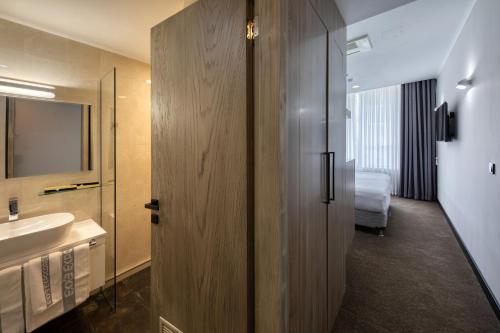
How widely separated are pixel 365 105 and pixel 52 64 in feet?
20.6

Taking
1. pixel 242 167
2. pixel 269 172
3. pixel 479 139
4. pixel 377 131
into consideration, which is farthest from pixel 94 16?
pixel 377 131

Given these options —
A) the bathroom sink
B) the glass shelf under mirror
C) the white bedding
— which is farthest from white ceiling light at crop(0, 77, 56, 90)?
the white bedding

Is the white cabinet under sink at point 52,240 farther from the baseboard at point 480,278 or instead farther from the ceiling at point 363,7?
the baseboard at point 480,278

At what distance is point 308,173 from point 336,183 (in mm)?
574

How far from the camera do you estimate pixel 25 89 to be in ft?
5.72

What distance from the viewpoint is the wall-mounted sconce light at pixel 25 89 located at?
1653mm

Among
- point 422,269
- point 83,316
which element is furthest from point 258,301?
point 422,269

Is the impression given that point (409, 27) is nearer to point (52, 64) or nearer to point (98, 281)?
point (52, 64)

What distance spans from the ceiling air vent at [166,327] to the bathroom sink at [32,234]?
3.17 ft

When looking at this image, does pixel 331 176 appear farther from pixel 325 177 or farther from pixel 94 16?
pixel 94 16

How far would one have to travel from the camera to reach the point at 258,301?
0.95 metres

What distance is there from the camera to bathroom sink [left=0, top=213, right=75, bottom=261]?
1.36m

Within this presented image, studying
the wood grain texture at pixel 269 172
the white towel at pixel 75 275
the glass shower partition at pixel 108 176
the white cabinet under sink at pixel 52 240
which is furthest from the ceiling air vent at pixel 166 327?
the glass shower partition at pixel 108 176

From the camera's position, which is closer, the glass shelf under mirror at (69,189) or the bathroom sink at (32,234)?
the bathroom sink at (32,234)
